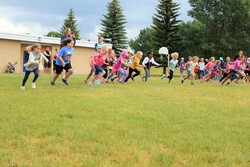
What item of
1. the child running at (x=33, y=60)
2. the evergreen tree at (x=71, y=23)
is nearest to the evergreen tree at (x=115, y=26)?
the evergreen tree at (x=71, y=23)

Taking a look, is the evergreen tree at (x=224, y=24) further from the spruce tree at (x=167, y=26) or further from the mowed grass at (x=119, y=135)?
the mowed grass at (x=119, y=135)

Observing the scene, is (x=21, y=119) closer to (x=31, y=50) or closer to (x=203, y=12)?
(x=31, y=50)

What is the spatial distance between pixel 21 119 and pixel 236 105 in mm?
5778

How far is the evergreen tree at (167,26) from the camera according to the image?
49938mm

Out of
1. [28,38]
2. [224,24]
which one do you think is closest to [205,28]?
[224,24]

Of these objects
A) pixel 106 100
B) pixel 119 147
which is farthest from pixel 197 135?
pixel 106 100

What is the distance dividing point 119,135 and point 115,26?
190 feet

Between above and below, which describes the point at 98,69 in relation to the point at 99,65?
below

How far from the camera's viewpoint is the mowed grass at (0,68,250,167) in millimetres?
4262

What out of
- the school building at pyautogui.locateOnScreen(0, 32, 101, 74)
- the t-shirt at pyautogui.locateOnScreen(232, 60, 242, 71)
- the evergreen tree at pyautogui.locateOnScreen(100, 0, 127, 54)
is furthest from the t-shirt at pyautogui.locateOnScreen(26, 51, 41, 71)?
the evergreen tree at pyautogui.locateOnScreen(100, 0, 127, 54)

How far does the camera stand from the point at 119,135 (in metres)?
5.33

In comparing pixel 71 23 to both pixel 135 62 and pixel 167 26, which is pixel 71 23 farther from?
pixel 135 62

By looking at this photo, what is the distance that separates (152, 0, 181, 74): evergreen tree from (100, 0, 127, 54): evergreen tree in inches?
460

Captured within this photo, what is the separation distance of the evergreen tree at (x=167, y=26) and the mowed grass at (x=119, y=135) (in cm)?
4223
